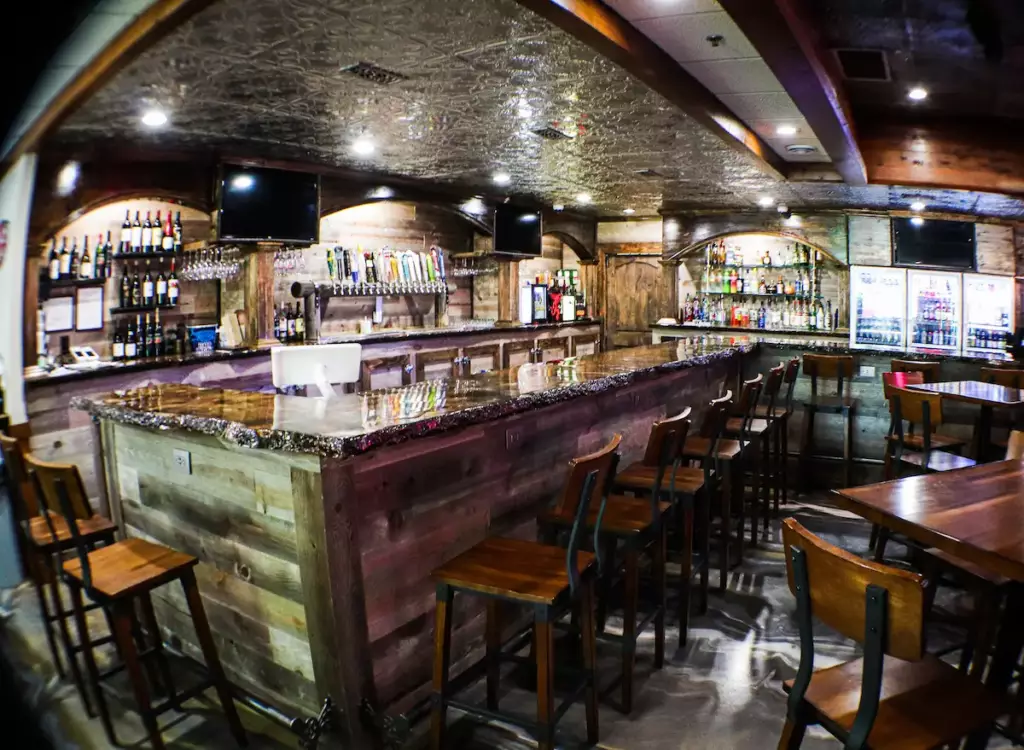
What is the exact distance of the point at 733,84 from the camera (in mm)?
3932

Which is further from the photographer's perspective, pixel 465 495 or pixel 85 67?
pixel 465 495

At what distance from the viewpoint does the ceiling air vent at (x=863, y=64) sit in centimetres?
410

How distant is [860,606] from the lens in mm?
1495

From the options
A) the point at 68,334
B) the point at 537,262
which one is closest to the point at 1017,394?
the point at 68,334

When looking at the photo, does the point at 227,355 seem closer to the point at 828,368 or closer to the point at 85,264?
the point at 85,264

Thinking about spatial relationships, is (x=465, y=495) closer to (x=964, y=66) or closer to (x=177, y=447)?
(x=177, y=447)

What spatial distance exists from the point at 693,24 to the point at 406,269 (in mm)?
5100

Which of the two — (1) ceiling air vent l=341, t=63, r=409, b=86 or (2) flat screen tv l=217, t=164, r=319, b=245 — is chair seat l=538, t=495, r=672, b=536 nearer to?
(1) ceiling air vent l=341, t=63, r=409, b=86

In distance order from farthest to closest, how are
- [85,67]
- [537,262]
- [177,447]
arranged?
[537,262] → [177,447] → [85,67]

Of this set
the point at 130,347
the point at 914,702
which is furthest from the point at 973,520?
the point at 130,347

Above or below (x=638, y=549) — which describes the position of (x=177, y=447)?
above

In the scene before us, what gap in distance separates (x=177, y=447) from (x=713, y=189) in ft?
19.8

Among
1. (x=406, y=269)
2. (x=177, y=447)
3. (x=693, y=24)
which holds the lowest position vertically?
(x=177, y=447)

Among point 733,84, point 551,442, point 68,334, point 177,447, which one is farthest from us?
point 68,334
